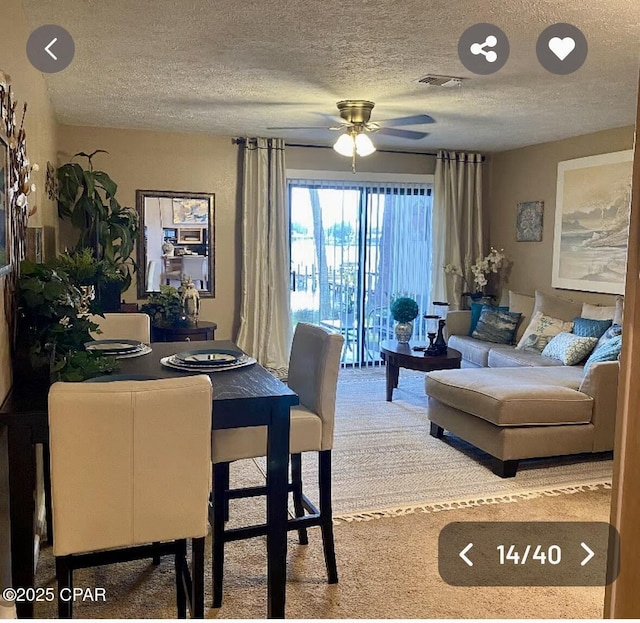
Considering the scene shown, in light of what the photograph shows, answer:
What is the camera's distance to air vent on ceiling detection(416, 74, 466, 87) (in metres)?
3.80

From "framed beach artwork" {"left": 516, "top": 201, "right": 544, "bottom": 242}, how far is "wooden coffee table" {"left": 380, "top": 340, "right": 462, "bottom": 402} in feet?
6.51

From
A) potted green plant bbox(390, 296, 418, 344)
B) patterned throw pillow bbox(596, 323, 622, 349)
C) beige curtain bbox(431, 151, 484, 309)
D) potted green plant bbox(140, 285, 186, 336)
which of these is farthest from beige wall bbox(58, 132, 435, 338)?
patterned throw pillow bbox(596, 323, 622, 349)

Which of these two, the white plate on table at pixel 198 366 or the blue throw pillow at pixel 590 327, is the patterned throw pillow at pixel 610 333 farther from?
the white plate on table at pixel 198 366

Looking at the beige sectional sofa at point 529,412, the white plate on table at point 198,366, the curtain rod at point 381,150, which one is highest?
the curtain rod at point 381,150

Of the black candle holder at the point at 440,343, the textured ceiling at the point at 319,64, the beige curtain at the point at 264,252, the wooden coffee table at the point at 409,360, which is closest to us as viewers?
the textured ceiling at the point at 319,64

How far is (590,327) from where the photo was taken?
199 inches

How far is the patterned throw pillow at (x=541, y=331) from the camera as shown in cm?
547

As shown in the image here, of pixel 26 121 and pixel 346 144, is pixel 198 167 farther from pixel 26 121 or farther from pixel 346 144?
pixel 26 121

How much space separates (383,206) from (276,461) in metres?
5.03

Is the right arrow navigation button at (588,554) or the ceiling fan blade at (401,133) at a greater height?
the ceiling fan blade at (401,133)

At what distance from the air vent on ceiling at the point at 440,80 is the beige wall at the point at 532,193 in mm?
2297

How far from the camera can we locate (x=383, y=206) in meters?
6.93

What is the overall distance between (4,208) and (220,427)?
3.39 ft

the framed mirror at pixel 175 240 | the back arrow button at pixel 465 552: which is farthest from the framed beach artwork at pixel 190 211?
the back arrow button at pixel 465 552
